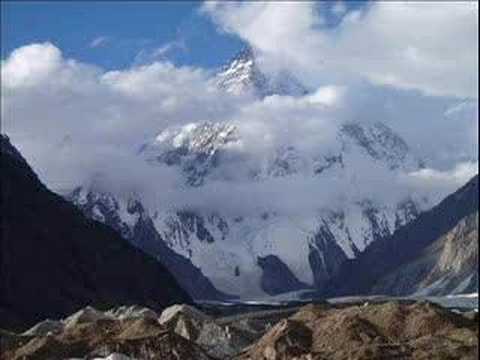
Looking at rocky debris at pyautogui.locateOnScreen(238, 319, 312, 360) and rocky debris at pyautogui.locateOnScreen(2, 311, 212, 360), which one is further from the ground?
rocky debris at pyautogui.locateOnScreen(2, 311, 212, 360)

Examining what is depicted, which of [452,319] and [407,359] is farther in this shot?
[452,319]

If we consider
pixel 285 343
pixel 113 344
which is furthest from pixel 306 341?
pixel 113 344

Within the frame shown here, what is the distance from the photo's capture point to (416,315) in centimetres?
19125

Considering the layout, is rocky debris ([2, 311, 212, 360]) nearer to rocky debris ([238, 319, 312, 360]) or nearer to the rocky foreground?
the rocky foreground

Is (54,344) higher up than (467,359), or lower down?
higher up

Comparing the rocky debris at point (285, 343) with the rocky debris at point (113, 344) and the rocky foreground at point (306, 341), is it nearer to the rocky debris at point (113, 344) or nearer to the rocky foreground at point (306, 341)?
the rocky foreground at point (306, 341)

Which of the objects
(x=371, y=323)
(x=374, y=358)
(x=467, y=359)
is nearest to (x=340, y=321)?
(x=371, y=323)

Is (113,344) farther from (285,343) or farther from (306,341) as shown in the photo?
(306,341)

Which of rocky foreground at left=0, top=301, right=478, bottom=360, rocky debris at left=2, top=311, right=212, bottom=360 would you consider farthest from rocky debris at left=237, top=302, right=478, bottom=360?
rocky debris at left=2, top=311, right=212, bottom=360

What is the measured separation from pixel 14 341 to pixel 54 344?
56.9 feet

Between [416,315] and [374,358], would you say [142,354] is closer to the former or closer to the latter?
[374,358]

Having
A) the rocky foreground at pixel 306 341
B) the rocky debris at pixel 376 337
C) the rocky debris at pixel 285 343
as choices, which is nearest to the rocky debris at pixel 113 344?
the rocky foreground at pixel 306 341

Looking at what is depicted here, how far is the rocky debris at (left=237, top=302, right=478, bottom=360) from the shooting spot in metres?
156

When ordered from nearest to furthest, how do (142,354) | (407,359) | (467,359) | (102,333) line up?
(467,359) < (407,359) < (142,354) < (102,333)
